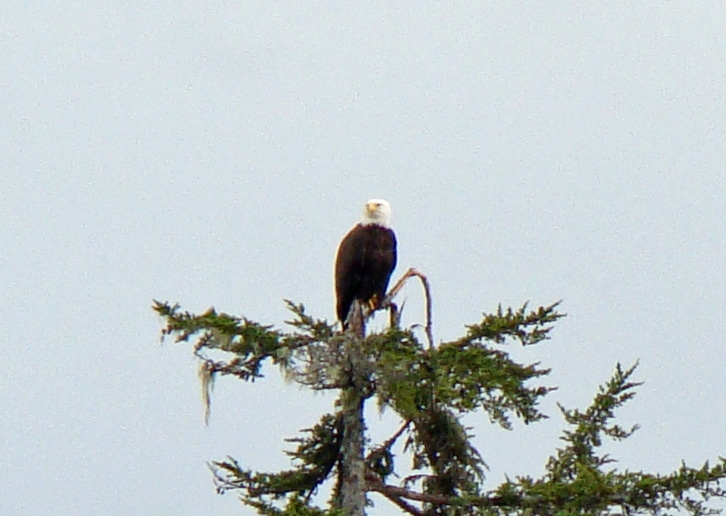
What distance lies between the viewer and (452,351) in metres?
7.76

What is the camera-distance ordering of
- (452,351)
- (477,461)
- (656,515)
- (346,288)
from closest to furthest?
(452,351) < (656,515) < (477,461) < (346,288)

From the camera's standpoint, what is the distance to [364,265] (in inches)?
472

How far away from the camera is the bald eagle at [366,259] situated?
472 inches

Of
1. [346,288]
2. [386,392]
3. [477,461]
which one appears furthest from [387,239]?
[386,392]

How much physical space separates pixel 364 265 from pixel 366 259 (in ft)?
0.17

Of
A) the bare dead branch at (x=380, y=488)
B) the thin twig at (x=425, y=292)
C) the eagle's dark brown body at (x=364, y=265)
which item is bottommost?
the bare dead branch at (x=380, y=488)

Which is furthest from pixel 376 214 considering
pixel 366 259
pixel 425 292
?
pixel 425 292

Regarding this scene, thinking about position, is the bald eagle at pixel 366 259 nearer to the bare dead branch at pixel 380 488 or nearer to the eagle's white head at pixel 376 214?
the eagle's white head at pixel 376 214

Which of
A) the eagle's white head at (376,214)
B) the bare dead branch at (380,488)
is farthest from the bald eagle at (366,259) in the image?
the bare dead branch at (380,488)

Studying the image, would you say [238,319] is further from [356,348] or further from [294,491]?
[294,491]

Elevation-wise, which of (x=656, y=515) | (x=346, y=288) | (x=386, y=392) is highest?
(x=346, y=288)

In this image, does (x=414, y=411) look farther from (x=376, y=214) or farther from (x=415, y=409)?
(x=376, y=214)

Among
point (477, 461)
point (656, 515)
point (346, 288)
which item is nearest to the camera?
point (656, 515)

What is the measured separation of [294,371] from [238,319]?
1.32ft
